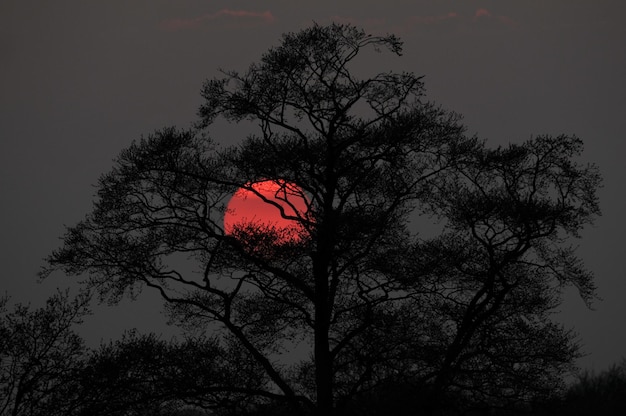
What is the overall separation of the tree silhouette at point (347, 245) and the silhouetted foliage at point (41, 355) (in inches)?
63.2

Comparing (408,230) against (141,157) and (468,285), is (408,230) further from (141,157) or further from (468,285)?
(141,157)

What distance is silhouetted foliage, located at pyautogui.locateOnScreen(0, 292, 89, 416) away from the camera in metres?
20.6

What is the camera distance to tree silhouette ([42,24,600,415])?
23.1 meters

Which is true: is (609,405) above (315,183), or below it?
below

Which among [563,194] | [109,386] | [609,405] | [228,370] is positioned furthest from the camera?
[609,405]

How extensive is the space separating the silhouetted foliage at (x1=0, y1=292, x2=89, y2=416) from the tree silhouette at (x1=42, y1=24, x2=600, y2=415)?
63.2 inches

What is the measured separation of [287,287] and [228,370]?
3.17m

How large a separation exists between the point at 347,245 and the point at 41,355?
9.24 metres

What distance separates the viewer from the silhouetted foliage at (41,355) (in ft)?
67.5

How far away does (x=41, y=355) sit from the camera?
2170 cm

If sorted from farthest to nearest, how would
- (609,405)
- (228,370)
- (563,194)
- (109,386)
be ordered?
(609,405)
(563,194)
(228,370)
(109,386)

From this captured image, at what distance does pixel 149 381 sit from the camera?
22.5 m

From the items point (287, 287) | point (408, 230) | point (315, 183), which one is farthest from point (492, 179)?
point (287, 287)

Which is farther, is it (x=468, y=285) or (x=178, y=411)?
(x=468, y=285)
